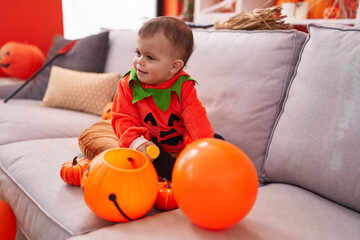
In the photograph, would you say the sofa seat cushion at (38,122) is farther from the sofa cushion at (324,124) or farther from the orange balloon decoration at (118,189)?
the sofa cushion at (324,124)

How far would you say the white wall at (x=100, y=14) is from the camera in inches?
124

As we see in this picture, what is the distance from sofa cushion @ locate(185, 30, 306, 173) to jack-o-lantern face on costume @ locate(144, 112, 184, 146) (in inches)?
9.1

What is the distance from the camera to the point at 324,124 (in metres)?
1.00

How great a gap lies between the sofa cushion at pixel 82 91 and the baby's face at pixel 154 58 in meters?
0.92

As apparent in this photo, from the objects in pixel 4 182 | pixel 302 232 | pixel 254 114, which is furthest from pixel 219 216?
pixel 4 182

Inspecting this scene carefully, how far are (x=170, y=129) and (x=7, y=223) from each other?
664 mm

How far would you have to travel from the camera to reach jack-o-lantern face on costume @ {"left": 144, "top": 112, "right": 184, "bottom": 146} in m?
1.13

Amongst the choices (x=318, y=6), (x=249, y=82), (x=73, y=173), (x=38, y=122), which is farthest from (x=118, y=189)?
(x=318, y=6)

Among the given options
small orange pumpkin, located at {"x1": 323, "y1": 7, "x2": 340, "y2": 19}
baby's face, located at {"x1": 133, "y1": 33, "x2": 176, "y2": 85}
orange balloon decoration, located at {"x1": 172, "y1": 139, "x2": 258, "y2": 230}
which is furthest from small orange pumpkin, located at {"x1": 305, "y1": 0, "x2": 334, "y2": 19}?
orange balloon decoration, located at {"x1": 172, "y1": 139, "x2": 258, "y2": 230}

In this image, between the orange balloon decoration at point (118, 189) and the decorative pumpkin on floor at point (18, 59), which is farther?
the decorative pumpkin on floor at point (18, 59)

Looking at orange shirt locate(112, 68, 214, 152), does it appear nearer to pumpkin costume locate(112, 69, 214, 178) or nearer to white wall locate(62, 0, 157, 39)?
pumpkin costume locate(112, 69, 214, 178)

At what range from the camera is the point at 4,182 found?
1199 millimetres

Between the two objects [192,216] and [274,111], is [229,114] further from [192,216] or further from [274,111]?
[192,216]

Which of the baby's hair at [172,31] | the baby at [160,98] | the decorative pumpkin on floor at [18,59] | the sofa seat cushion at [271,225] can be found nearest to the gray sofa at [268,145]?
the sofa seat cushion at [271,225]
